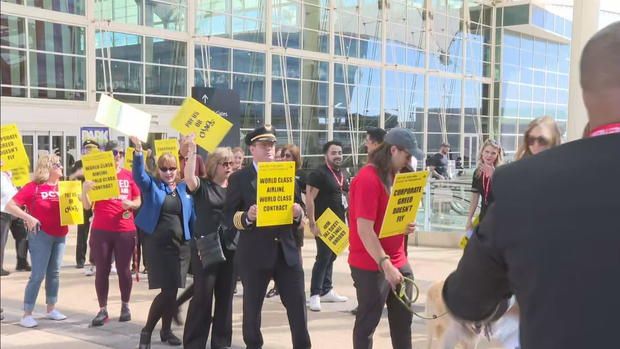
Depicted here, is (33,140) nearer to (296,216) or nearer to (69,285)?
(69,285)

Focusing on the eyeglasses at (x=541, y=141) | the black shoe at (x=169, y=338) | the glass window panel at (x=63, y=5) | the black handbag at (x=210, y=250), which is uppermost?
the glass window panel at (x=63, y=5)

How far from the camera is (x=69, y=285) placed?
28.0ft

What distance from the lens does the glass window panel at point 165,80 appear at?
24000mm

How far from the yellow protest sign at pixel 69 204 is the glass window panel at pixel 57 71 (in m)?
15.0

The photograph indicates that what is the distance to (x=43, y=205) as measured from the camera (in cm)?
657

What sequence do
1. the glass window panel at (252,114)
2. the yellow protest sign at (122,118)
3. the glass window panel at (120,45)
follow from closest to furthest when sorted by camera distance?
1. the yellow protest sign at (122,118)
2. the glass window panel at (120,45)
3. the glass window panel at (252,114)

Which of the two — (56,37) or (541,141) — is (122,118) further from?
(56,37)

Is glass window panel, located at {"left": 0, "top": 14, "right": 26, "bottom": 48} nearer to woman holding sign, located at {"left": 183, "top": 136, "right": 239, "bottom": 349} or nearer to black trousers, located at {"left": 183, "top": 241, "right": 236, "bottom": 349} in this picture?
woman holding sign, located at {"left": 183, "top": 136, "right": 239, "bottom": 349}

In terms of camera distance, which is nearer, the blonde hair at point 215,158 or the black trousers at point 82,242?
the blonde hair at point 215,158

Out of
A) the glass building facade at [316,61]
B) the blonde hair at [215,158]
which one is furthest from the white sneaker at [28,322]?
the glass building facade at [316,61]

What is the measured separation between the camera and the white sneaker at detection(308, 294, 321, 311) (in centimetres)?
710

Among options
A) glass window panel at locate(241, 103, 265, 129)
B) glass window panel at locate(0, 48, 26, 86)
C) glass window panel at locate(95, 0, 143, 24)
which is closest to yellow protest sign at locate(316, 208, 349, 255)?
glass window panel at locate(0, 48, 26, 86)

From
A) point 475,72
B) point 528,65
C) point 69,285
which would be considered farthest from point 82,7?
point 528,65

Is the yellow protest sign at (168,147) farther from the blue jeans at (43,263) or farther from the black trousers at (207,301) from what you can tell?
the black trousers at (207,301)
